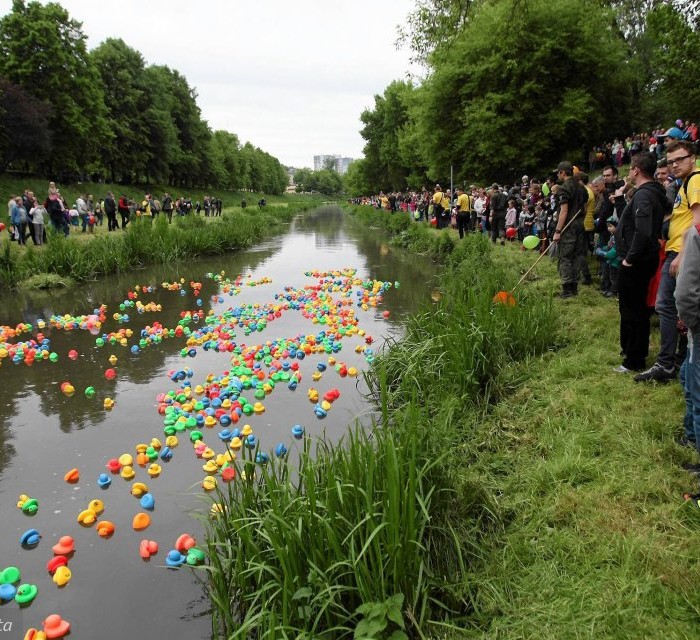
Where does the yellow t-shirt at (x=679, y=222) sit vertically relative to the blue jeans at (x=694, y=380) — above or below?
above

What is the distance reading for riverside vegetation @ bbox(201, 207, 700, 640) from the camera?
2205 millimetres

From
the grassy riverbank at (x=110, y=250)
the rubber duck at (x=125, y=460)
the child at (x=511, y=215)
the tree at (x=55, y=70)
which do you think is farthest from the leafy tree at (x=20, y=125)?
the rubber duck at (x=125, y=460)

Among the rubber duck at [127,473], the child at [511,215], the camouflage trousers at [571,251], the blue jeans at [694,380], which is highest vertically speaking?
the child at [511,215]

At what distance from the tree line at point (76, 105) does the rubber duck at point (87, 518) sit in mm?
27872

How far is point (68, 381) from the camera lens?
6.04 metres

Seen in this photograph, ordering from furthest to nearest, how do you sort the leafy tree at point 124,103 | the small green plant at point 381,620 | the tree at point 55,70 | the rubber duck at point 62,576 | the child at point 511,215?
the leafy tree at point 124,103, the tree at point 55,70, the child at point 511,215, the rubber duck at point 62,576, the small green plant at point 381,620

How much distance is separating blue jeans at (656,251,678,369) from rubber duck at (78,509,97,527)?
458 centimetres

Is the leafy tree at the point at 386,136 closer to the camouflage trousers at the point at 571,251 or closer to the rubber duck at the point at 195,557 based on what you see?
the camouflage trousers at the point at 571,251

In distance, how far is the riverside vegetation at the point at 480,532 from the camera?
86.8 inches

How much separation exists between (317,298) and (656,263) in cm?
680

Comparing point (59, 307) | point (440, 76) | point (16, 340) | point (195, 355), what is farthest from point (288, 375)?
point (440, 76)

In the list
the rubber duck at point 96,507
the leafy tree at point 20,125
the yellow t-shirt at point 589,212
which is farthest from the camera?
the leafy tree at point 20,125

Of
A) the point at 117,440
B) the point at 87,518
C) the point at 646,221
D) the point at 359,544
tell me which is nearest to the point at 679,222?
the point at 646,221

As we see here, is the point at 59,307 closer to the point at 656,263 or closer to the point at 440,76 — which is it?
the point at 656,263
